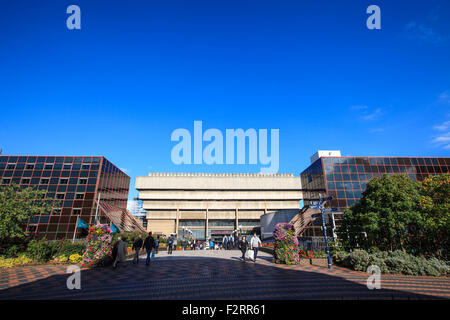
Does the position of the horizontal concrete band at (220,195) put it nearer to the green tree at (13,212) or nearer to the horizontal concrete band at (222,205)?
the horizontal concrete band at (222,205)

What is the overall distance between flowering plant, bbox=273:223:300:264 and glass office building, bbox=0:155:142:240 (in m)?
37.6

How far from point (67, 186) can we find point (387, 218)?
179 ft

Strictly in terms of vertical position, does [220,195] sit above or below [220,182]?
below

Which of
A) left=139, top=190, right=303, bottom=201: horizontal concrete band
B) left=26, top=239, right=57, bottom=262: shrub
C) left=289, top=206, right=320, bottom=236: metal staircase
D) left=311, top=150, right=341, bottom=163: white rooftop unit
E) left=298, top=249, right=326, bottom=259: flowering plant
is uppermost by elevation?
left=311, top=150, right=341, bottom=163: white rooftop unit

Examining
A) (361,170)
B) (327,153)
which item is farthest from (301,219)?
(327,153)

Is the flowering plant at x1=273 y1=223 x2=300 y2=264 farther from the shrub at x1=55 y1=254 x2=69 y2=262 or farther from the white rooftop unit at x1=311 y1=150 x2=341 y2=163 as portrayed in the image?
A: the white rooftop unit at x1=311 y1=150 x2=341 y2=163

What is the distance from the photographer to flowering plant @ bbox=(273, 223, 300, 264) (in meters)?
13.1

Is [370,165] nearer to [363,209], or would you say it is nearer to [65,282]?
[363,209]

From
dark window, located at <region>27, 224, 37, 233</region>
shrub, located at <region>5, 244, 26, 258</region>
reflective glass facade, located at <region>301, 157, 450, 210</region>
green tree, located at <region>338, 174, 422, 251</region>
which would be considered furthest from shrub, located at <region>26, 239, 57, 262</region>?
reflective glass facade, located at <region>301, 157, 450, 210</region>

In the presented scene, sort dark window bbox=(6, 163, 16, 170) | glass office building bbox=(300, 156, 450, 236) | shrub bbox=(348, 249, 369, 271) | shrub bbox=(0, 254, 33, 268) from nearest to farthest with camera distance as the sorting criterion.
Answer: shrub bbox=(348, 249, 369, 271) < shrub bbox=(0, 254, 33, 268) < glass office building bbox=(300, 156, 450, 236) < dark window bbox=(6, 163, 16, 170)

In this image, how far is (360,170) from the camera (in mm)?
47125

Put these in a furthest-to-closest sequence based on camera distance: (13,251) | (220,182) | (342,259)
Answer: (220,182), (13,251), (342,259)

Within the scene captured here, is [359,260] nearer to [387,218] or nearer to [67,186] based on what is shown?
[387,218]
